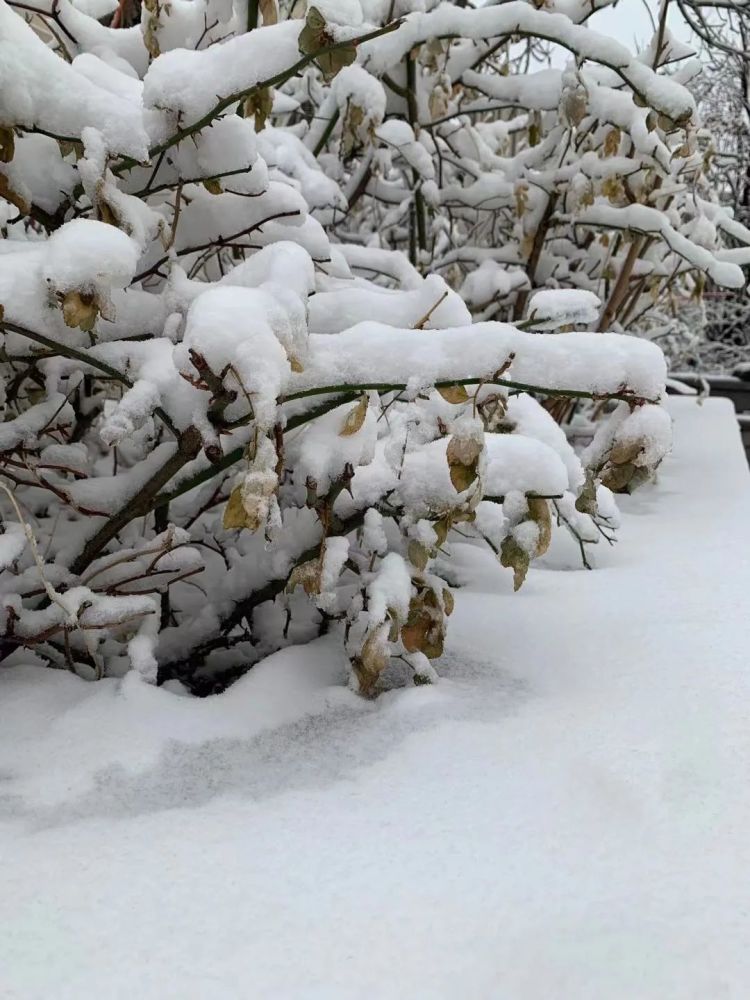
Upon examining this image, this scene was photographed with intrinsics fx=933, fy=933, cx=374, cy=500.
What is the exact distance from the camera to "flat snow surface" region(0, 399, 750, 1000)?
0.68 meters

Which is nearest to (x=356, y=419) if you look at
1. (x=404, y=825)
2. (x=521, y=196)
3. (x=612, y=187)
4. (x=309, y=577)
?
(x=309, y=577)

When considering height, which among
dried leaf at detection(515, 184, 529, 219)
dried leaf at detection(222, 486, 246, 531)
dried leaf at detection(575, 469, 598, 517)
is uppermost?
dried leaf at detection(515, 184, 529, 219)

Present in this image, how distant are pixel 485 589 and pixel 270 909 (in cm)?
87

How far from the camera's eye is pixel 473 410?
2.97 ft

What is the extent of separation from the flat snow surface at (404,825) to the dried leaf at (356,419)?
339 millimetres

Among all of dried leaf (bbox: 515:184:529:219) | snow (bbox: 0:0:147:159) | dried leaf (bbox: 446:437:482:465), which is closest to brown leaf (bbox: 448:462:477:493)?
dried leaf (bbox: 446:437:482:465)

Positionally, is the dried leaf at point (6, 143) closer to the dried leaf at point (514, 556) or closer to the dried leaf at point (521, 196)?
the dried leaf at point (514, 556)

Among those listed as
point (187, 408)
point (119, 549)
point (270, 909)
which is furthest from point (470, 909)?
point (119, 549)

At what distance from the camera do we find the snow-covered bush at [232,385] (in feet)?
3.03

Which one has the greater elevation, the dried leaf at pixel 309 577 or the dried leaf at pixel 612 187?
the dried leaf at pixel 612 187

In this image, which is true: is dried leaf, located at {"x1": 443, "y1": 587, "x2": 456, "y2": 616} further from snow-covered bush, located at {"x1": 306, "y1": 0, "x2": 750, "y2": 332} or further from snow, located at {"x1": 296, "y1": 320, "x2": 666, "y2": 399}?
snow-covered bush, located at {"x1": 306, "y1": 0, "x2": 750, "y2": 332}

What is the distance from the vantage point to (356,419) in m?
1.00

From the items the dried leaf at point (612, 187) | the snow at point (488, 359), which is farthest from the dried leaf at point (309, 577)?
the dried leaf at point (612, 187)

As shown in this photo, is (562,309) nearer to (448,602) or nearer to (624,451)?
(624,451)
